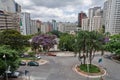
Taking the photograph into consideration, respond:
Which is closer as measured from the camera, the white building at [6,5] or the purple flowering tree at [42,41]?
the purple flowering tree at [42,41]

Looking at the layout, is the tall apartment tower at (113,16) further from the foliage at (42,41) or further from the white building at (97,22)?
the foliage at (42,41)

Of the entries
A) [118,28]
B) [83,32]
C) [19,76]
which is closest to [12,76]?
[19,76]

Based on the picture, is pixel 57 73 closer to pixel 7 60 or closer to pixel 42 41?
pixel 7 60

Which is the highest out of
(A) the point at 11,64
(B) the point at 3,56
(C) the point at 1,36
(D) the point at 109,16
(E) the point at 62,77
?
(D) the point at 109,16

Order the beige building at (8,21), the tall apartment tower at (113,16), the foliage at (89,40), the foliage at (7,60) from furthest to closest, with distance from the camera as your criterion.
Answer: the tall apartment tower at (113,16), the beige building at (8,21), the foliage at (89,40), the foliage at (7,60)

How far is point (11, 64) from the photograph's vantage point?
19.8 meters

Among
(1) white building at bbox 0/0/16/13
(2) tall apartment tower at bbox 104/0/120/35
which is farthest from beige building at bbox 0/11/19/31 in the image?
(2) tall apartment tower at bbox 104/0/120/35

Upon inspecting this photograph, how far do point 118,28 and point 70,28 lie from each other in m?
91.6

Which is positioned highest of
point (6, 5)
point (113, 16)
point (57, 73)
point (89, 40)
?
point (6, 5)

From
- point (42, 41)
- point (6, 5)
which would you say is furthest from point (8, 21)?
point (42, 41)

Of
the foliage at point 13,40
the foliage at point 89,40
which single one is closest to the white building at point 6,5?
the foliage at point 13,40

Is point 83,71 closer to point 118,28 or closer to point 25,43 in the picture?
point 25,43

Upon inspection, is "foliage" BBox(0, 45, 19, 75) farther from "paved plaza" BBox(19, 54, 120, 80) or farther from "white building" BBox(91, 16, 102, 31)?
"white building" BBox(91, 16, 102, 31)

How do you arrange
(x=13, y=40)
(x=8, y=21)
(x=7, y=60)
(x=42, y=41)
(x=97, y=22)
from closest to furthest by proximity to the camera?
(x=7, y=60)
(x=13, y=40)
(x=42, y=41)
(x=8, y=21)
(x=97, y=22)
